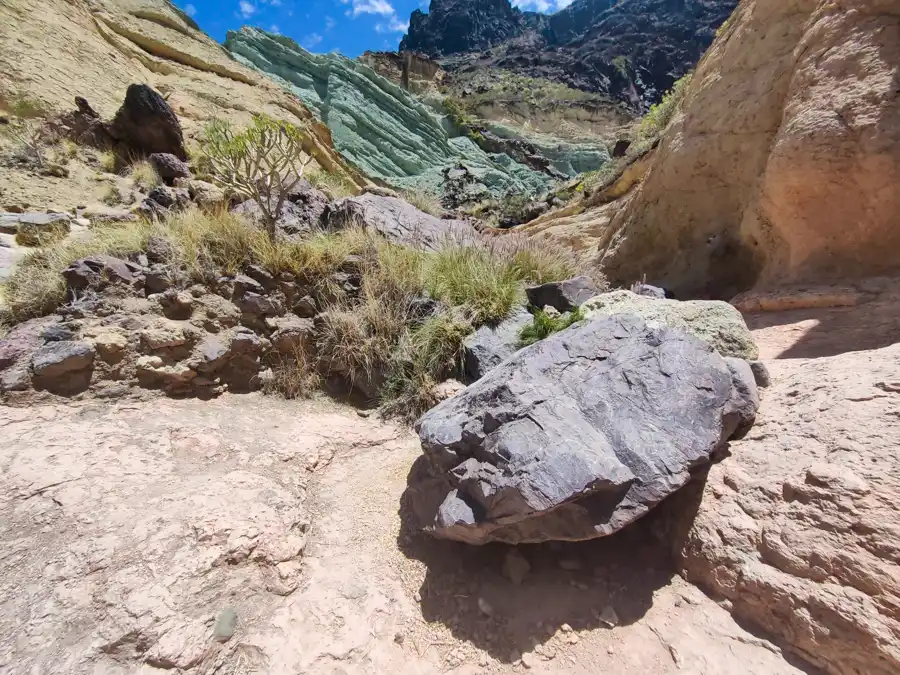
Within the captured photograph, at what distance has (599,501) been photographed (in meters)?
1.66

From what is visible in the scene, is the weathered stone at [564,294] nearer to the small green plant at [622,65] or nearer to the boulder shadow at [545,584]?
the boulder shadow at [545,584]

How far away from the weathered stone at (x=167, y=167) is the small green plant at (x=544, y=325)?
7.92m

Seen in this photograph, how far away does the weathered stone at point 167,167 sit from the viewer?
7.31m

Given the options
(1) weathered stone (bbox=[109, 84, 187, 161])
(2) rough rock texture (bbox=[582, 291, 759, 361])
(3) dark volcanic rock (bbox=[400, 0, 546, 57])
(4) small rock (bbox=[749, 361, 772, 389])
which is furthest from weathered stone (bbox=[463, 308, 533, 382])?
(3) dark volcanic rock (bbox=[400, 0, 546, 57])

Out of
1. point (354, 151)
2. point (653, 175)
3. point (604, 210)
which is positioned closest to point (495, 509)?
point (653, 175)

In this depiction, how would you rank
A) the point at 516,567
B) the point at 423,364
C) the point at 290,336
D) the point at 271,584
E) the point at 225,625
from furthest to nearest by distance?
the point at 290,336 < the point at 423,364 < the point at 516,567 < the point at 271,584 < the point at 225,625

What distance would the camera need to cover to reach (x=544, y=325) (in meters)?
3.07

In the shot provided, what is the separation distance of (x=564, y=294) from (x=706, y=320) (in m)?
1.16

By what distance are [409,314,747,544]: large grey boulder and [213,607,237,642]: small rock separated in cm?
89

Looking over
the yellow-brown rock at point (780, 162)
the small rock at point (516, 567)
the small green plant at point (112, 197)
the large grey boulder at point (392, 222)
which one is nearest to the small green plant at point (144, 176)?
the small green plant at point (112, 197)

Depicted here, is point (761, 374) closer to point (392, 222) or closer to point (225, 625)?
point (225, 625)

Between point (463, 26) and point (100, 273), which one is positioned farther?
point (463, 26)

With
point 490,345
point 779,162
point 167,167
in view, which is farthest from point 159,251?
point 167,167

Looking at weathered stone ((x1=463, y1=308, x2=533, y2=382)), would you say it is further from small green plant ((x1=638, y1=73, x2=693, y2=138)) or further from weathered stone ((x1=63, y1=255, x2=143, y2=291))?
small green plant ((x1=638, y1=73, x2=693, y2=138))
